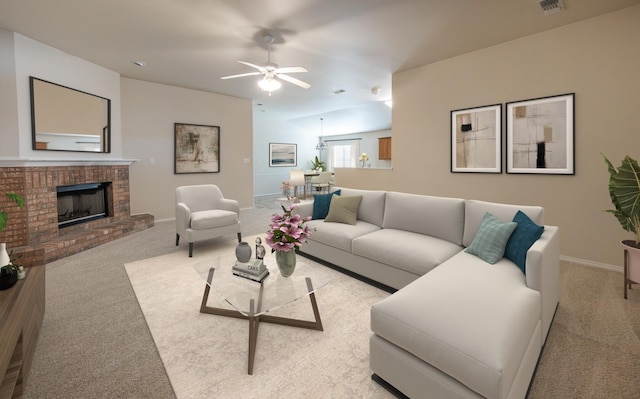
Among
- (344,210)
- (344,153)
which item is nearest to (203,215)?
(344,210)

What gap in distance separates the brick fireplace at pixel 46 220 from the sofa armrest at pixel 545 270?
15.3ft

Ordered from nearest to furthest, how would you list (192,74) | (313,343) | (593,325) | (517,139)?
1. (313,343)
2. (593,325)
3. (517,139)
4. (192,74)

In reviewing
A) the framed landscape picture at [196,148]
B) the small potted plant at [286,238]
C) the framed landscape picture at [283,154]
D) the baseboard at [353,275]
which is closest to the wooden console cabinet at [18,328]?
the small potted plant at [286,238]

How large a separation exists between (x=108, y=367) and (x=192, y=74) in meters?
4.76

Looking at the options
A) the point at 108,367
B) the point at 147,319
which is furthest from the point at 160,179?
the point at 108,367

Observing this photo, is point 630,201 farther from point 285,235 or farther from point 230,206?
point 230,206

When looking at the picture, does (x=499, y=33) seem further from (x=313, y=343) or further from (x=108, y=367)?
(x=108, y=367)

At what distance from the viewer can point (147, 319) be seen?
88.4 inches

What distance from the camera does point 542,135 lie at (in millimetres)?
3561

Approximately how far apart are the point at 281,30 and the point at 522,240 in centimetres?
327

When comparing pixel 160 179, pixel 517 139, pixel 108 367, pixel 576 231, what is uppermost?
pixel 517 139

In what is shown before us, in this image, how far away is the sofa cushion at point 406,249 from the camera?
2.37 m

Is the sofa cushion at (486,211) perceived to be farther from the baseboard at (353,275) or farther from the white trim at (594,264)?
the white trim at (594,264)

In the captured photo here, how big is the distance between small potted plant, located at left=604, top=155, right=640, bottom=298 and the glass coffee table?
2575mm
